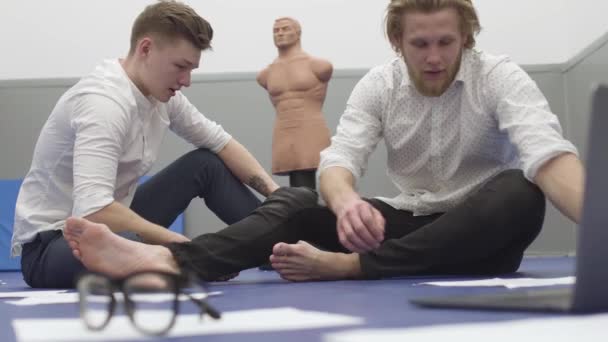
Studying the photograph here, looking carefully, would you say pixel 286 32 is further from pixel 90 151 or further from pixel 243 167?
pixel 90 151

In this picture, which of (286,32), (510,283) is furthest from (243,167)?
(286,32)

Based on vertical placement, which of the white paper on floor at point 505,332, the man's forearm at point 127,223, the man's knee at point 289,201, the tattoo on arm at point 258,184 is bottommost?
the tattoo on arm at point 258,184

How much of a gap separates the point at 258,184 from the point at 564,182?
834 millimetres

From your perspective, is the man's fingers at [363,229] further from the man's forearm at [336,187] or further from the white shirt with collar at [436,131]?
the white shirt with collar at [436,131]

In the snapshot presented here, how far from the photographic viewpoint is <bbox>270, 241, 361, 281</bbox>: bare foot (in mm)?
1432

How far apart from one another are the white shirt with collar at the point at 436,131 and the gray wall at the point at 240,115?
1.76m

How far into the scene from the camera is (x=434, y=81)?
5.04 ft

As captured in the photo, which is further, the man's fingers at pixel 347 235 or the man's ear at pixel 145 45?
the man's ear at pixel 145 45

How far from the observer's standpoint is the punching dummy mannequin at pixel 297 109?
2807 millimetres

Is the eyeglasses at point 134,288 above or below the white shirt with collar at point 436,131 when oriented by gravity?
above

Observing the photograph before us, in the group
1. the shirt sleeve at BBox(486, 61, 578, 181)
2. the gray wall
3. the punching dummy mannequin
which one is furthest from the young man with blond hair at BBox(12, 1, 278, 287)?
the gray wall

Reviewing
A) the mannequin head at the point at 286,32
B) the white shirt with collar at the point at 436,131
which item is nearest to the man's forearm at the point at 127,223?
the white shirt with collar at the point at 436,131

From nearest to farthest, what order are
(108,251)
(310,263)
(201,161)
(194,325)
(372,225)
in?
(194,325) → (372,225) → (108,251) → (310,263) → (201,161)

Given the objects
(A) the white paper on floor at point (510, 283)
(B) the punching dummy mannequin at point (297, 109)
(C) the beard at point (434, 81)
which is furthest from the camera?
(B) the punching dummy mannequin at point (297, 109)
